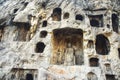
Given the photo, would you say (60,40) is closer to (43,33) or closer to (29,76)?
(43,33)

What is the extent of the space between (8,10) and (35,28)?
356cm

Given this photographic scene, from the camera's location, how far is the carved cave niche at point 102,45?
17353 mm

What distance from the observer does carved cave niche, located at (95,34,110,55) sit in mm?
17353

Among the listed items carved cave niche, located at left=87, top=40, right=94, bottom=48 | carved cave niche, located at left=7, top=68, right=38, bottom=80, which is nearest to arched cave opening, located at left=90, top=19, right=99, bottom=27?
carved cave niche, located at left=87, top=40, right=94, bottom=48

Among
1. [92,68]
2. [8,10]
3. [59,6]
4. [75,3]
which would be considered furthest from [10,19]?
[92,68]

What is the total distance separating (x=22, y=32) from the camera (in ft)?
61.9

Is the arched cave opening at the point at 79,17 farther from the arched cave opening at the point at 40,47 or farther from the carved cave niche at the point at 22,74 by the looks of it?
the carved cave niche at the point at 22,74

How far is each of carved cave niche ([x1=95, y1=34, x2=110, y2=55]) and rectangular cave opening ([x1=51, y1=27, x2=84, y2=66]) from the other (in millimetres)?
1293

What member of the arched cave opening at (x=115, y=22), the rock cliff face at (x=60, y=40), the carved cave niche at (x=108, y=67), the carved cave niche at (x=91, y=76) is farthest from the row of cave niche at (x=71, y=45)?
Answer: the carved cave niche at (x=91, y=76)

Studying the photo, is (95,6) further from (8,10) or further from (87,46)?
(8,10)

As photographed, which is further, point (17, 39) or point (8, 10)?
point (8, 10)

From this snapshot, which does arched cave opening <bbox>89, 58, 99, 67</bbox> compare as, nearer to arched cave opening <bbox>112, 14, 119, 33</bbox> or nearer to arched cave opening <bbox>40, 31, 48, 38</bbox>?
arched cave opening <bbox>112, 14, 119, 33</bbox>

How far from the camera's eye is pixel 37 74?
15781 mm

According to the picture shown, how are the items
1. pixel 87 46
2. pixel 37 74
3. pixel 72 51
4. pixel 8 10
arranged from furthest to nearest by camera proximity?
pixel 8 10
pixel 72 51
pixel 87 46
pixel 37 74
